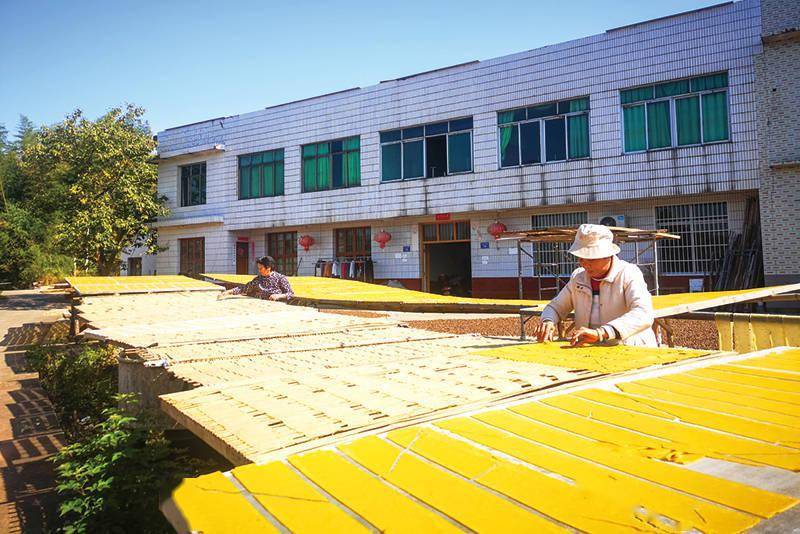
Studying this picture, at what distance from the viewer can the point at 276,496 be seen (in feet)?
4.39

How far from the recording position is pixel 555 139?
598 inches

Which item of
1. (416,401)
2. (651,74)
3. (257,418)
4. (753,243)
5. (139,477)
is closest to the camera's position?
(257,418)

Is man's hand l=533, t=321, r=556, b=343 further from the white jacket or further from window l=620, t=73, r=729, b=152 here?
window l=620, t=73, r=729, b=152

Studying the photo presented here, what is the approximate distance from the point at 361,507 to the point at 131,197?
19547 mm

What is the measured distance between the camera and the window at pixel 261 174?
20.2m

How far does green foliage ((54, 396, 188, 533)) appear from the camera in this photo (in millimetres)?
2977

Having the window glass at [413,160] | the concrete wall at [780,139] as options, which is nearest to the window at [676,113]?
the concrete wall at [780,139]

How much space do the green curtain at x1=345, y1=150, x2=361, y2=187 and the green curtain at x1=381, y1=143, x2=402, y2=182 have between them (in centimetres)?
101

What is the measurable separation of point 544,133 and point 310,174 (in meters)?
8.78

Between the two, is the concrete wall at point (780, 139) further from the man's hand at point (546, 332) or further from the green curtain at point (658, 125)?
the man's hand at point (546, 332)

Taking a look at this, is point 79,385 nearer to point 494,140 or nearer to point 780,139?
point 494,140

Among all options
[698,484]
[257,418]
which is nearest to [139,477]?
[257,418]

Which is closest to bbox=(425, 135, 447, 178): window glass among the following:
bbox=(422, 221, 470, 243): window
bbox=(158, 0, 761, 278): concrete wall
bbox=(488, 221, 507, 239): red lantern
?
bbox=(158, 0, 761, 278): concrete wall

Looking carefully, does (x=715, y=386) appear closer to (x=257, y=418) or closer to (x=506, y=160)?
(x=257, y=418)
